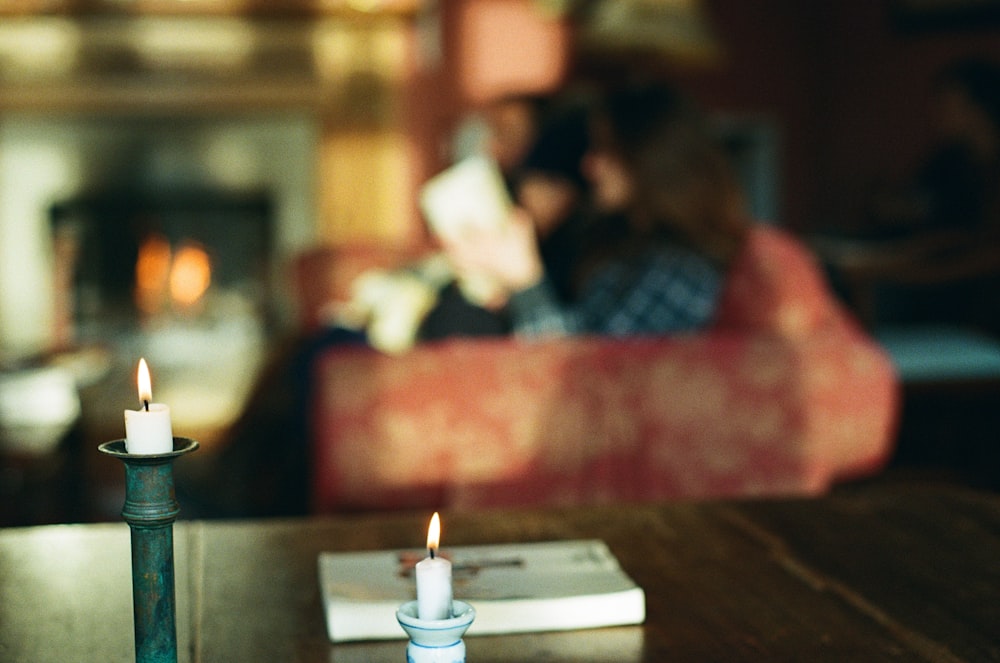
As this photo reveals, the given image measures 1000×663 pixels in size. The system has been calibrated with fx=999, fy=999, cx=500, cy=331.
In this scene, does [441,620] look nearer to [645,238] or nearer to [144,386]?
[144,386]

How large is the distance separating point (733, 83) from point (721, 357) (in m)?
3.62

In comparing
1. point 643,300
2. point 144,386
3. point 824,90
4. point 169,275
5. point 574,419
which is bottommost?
point 169,275

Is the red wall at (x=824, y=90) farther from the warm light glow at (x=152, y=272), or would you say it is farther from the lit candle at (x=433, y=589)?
the lit candle at (x=433, y=589)

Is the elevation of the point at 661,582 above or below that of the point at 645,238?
below

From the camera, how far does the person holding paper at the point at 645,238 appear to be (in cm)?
158

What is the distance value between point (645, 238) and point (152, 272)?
276cm

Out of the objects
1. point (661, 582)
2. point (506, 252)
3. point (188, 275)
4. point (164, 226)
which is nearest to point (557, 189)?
point (506, 252)

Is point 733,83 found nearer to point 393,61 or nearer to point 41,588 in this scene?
point 393,61

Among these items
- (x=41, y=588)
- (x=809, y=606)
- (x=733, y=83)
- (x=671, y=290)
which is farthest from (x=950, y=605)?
(x=733, y=83)

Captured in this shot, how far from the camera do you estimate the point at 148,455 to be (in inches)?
17.4

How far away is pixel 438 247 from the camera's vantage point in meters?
3.10

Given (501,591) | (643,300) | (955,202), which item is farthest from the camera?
(955,202)

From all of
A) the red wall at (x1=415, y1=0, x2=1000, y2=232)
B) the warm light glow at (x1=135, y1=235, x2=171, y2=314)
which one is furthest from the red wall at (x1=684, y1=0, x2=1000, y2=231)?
the warm light glow at (x1=135, y1=235, x2=171, y2=314)

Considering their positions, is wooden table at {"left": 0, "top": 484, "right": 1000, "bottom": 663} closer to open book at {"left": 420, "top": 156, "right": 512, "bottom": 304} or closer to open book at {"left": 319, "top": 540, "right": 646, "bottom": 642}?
open book at {"left": 319, "top": 540, "right": 646, "bottom": 642}
